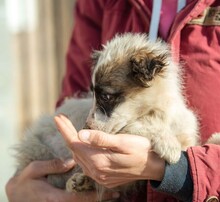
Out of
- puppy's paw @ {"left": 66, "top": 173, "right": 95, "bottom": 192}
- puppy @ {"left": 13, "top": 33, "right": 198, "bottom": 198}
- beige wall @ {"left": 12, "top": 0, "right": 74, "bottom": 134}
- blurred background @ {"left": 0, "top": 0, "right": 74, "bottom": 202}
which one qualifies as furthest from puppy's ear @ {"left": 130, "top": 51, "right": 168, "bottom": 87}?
beige wall @ {"left": 12, "top": 0, "right": 74, "bottom": 134}

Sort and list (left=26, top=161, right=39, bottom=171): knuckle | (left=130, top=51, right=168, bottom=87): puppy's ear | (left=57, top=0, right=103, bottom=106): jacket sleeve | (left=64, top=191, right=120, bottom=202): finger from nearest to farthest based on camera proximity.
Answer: (left=130, top=51, right=168, bottom=87): puppy's ear
(left=64, top=191, right=120, bottom=202): finger
(left=26, top=161, right=39, bottom=171): knuckle
(left=57, top=0, right=103, bottom=106): jacket sleeve

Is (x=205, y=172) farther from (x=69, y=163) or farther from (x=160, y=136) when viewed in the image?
(x=69, y=163)

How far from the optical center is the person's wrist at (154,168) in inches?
Result: 97.5

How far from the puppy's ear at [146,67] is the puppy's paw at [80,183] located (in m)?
0.48

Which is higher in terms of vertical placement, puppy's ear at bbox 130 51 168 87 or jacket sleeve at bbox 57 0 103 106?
puppy's ear at bbox 130 51 168 87

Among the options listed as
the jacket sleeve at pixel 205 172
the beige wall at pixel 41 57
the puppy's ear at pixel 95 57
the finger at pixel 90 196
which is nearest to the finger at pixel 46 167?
the finger at pixel 90 196

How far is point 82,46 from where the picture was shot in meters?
3.34

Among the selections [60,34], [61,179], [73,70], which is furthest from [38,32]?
[61,179]

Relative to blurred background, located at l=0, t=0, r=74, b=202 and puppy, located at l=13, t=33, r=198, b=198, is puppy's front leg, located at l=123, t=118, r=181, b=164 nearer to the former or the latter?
puppy, located at l=13, t=33, r=198, b=198

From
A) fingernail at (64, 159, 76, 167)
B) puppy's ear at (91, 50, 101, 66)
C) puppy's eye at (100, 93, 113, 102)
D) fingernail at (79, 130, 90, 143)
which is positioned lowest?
fingernail at (64, 159, 76, 167)

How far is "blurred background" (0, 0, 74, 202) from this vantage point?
21.6 ft

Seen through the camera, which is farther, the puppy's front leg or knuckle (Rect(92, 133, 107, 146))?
the puppy's front leg

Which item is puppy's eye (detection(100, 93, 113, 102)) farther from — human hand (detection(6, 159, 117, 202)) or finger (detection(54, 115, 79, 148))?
human hand (detection(6, 159, 117, 202))

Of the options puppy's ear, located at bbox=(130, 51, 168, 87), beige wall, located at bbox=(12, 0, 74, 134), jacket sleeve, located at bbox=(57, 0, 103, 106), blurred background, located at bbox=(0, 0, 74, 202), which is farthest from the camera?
beige wall, located at bbox=(12, 0, 74, 134)
